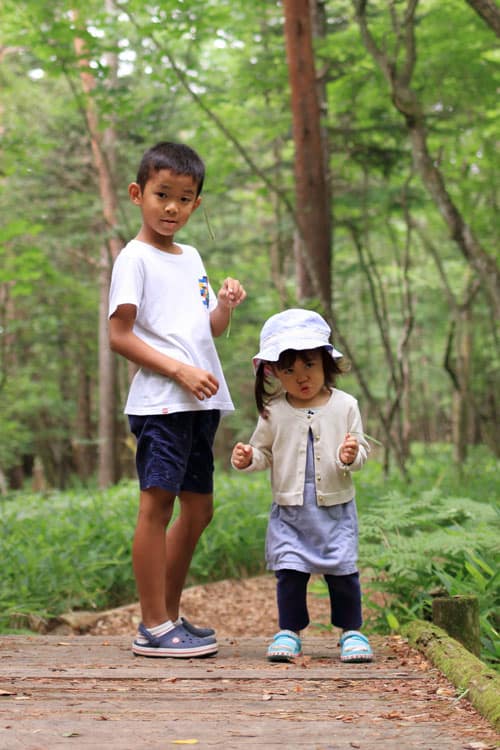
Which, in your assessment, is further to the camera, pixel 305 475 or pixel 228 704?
pixel 305 475

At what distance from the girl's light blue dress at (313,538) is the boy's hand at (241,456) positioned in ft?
0.81

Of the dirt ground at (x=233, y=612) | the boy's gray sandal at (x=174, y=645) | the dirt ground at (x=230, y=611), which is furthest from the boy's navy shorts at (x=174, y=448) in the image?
the dirt ground at (x=230, y=611)

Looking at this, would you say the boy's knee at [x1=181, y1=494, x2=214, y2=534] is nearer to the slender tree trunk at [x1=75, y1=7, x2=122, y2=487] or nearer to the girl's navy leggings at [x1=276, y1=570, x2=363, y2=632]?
the girl's navy leggings at [x1=276, y1=570, x2=363, y2=632]

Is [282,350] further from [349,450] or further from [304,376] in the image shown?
[349,450]

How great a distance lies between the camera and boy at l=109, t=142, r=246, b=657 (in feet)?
10.9

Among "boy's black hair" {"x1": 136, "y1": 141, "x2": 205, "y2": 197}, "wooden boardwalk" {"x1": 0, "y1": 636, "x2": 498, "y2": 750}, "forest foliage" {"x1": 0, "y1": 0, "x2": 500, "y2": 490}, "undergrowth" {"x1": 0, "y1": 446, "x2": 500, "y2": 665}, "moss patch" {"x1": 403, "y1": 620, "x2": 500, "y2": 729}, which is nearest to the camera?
"wooden boardwalk" {"x1": 0, "y1": 636, "x2": 498, "y2": 750}

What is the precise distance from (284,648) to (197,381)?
1.11m

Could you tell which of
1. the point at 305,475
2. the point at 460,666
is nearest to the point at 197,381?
the point at 305,475

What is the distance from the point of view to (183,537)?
3570 mm

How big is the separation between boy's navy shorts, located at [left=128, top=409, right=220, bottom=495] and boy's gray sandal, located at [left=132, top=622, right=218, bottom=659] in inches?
22.7

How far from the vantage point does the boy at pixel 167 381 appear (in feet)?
10.9

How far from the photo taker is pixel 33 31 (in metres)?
7.98

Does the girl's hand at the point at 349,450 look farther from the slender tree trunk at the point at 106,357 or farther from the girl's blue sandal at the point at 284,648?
the slender tree trunk at the point at 106,357

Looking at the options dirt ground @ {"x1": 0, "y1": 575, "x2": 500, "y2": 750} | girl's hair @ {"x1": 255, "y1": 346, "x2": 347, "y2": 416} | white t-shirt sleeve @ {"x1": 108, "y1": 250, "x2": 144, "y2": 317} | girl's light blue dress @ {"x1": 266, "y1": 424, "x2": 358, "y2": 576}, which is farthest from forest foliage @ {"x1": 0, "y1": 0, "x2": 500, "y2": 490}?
dirt ground @ {"x1": 0, "y1": 575, "x2": 500, "y2": 750}
